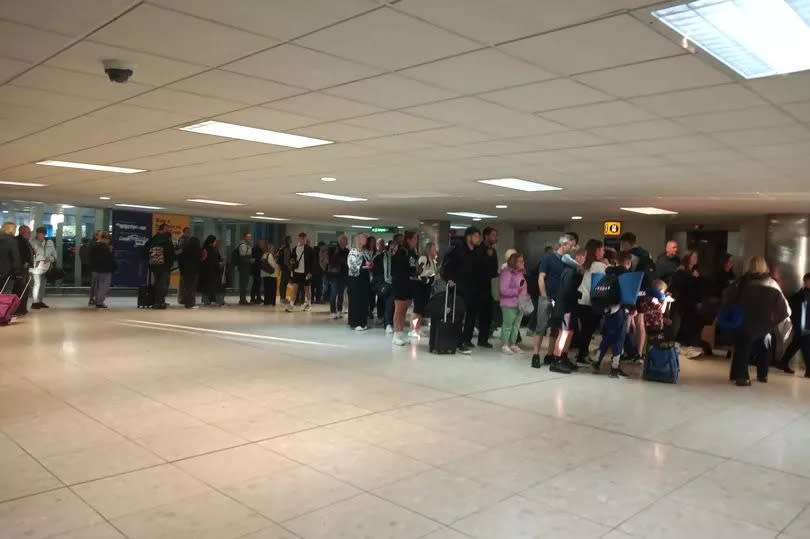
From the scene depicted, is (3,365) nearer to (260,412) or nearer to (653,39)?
(260,412)

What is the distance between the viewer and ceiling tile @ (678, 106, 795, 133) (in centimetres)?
465

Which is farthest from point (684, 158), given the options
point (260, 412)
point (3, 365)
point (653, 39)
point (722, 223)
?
point (722, 223)

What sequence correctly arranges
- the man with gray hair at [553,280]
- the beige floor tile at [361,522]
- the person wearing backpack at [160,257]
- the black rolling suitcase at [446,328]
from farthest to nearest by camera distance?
the person wearing backpack at [160,257] → the black rolling suitcase at [446,328] → the man with gray hair at [553,280] → the beige floor tile at [361,522]

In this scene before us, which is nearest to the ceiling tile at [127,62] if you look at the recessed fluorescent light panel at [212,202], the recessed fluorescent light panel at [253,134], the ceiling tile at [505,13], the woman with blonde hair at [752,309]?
the recessed fluorescent light panel at [253,134]

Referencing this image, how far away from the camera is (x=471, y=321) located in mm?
9570

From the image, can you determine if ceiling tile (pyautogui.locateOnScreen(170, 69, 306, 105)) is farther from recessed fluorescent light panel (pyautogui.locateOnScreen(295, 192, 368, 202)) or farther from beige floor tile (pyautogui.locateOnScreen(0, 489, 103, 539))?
recessed fluorescent light panel (pyautogui.locateOnScreen(295, 192, 368, 202))

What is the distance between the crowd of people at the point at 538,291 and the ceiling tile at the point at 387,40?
4.88 meters

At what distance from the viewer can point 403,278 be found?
32.3ft

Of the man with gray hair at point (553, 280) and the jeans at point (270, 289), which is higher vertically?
A: the man with gray hair at point (553, 280)

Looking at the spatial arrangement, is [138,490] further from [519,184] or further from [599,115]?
[519,184]

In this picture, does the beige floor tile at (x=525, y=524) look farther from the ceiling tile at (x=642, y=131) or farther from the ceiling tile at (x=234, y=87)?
the ceiling tile at (x=642, y=131)

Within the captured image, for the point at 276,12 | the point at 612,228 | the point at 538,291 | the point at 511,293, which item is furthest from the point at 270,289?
the point at 276,12

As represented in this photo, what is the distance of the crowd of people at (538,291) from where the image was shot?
7.74 metres

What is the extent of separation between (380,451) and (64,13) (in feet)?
11.0
